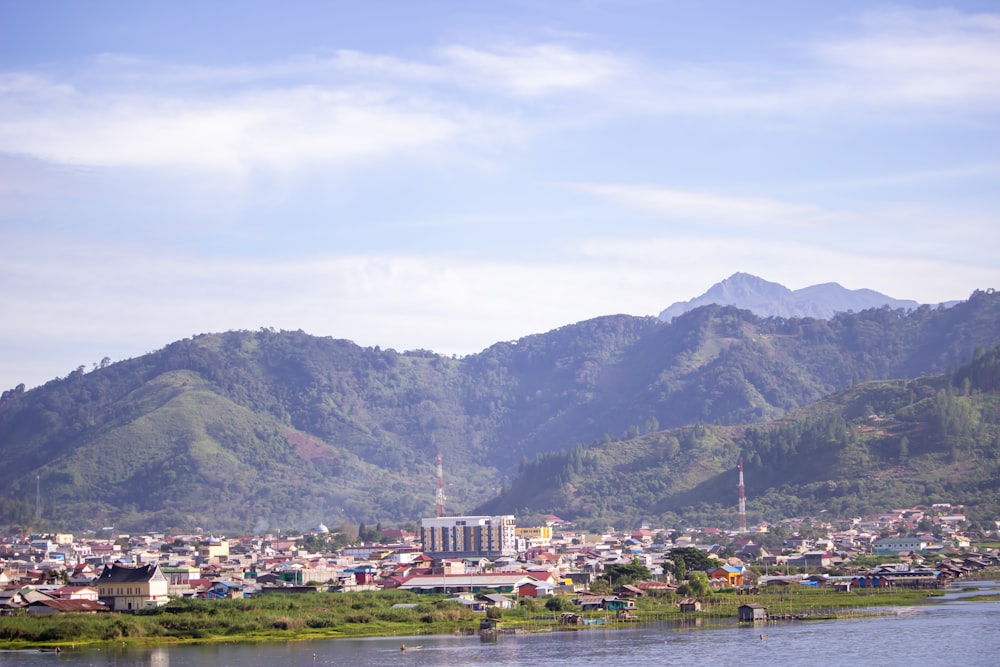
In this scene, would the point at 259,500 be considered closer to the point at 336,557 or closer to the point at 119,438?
the point at 119,438

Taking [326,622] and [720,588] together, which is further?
[720,588]

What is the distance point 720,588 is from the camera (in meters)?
64.8

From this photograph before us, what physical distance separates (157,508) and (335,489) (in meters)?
29.9

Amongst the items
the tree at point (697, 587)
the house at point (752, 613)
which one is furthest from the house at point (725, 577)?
the house at point (752, 613)

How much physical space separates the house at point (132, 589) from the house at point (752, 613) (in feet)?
71.8

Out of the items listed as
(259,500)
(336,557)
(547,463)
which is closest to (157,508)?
(259,500)

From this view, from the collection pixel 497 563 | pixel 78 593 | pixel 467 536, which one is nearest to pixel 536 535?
pixel 467 536

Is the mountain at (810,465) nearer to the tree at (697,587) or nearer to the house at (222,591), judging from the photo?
the tree at (697,587)

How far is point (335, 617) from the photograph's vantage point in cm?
5278

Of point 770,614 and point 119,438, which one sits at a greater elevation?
point 119,438

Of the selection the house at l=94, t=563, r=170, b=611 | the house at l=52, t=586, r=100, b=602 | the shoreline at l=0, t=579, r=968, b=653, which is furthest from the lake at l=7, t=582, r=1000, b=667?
the house at l=52, t=586, r=100, b=602

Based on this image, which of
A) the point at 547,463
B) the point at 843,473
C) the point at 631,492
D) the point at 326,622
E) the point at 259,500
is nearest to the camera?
the point at 326,622

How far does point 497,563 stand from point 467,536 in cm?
2141

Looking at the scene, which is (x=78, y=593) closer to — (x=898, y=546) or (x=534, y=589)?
(x=534, y=589)
